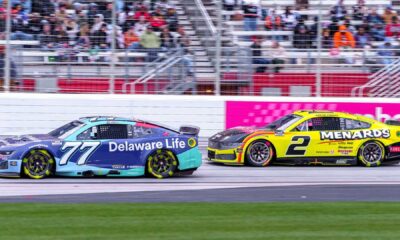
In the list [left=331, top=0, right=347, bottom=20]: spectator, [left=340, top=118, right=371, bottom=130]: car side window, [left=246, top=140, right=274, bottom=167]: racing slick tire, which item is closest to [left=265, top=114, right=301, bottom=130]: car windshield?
[left=246, top=140, right=274, bottom=167]: racing slick tire

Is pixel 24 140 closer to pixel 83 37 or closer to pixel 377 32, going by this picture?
pixel 83 37

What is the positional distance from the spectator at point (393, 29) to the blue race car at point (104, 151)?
316 inches

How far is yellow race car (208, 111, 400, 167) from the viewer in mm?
18609

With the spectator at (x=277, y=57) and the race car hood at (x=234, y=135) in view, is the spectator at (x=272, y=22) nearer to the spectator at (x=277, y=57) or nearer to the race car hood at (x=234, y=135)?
the spectator at (x=277, y=57)

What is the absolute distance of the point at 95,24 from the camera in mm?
22281

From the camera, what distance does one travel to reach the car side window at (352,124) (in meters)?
19.0

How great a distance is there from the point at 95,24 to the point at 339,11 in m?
6.02

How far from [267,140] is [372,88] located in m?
5.34

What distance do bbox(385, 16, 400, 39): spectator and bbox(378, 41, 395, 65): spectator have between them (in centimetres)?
35

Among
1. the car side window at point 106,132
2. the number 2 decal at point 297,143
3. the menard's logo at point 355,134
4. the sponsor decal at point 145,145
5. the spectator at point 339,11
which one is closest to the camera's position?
the car side window at point 106,132

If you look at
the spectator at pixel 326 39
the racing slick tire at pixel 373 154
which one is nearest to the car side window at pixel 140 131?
the racing slick tire at pixel 373 154

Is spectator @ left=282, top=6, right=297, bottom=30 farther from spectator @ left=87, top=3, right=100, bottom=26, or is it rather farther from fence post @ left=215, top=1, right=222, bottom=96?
spectator @ left=87, top=3, right=100, bottom=26

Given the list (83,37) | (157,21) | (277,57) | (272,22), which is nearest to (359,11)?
(272,22)

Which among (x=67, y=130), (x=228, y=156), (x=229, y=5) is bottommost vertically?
(x=228, y=156)
